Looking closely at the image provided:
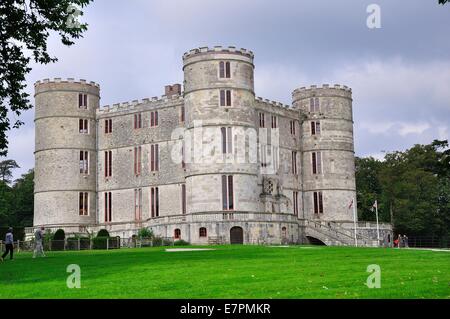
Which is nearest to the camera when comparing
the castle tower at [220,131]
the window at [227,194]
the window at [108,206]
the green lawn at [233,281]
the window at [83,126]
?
the green lawn at [233,281]

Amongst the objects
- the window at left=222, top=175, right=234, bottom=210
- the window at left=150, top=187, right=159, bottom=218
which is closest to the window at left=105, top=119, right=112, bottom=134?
the window at left=150, top=187, right=159, bottom=218

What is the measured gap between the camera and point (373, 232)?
217 ft

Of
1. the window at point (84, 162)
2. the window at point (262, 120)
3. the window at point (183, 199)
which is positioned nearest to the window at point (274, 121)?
the window at point (262, 120)

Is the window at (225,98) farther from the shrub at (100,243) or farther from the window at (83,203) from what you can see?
the window at (83,203)

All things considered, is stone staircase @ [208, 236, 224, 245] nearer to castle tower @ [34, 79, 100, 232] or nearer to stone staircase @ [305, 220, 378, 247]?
stone staircase @ [305, 220, 378, 247]

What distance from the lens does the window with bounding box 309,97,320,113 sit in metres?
67.1

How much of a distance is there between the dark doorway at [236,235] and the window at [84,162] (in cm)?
1739

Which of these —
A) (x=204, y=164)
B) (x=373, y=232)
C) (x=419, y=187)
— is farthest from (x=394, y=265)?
(x=419, y=187)

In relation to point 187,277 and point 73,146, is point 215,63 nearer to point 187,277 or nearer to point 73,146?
point 73,146

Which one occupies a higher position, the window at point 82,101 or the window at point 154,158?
the window at point 82,101

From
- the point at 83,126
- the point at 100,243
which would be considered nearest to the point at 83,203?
the point at 83,126

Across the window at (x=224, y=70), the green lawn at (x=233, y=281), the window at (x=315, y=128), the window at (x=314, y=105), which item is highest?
the window at (x=224, y=70)

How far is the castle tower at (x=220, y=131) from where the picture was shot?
181 feet

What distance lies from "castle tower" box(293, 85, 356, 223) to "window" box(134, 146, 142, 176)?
47.8 feet
